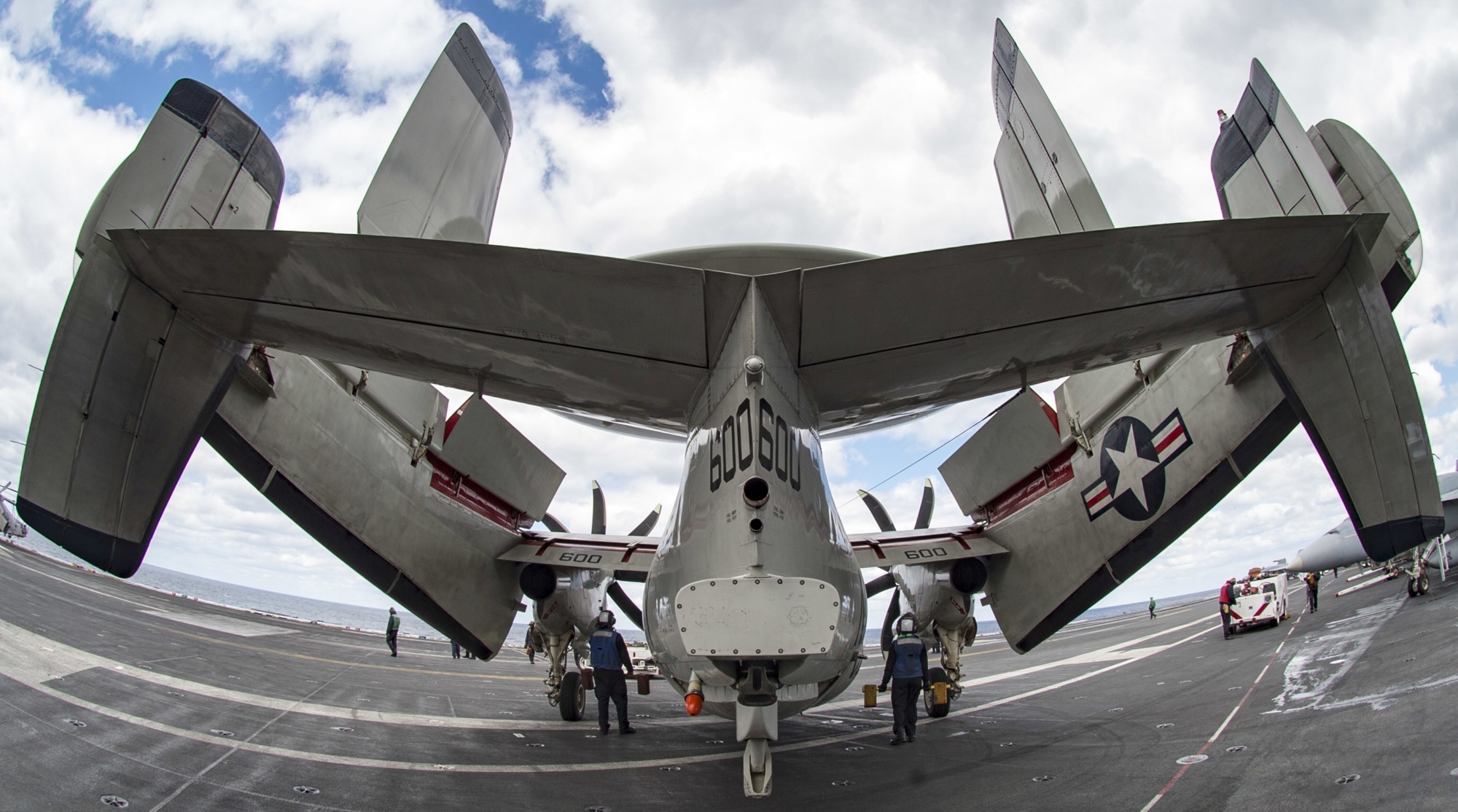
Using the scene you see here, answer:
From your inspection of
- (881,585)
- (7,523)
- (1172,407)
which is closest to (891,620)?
(881,585)

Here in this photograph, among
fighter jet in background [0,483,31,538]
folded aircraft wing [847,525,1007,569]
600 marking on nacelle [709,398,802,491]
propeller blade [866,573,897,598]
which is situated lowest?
propeller blade [866,573,897,598]

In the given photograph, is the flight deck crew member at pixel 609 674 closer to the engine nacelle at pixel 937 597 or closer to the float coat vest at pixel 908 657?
the float coat vest at pixel 908 657

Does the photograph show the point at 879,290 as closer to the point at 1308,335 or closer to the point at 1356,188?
the point at 1308,335

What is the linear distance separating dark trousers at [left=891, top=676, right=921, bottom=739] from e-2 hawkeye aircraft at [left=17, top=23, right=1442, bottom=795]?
3.18 m

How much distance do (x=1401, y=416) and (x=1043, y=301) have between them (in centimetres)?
280

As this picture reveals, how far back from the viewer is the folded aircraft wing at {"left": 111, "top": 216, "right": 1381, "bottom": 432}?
327 cm

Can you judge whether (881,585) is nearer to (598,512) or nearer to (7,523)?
(598,512)

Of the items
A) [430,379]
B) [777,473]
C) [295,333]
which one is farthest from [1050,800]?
[295,333]

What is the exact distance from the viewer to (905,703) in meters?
7.49

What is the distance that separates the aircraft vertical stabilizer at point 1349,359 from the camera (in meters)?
4.16

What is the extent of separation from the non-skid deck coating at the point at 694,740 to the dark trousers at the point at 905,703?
37 centimetres

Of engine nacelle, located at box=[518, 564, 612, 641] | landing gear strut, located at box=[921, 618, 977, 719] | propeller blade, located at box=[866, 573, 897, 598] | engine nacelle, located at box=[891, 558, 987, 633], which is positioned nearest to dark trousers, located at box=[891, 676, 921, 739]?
landing gear strut, located at box=[921, 618, 977, 719]

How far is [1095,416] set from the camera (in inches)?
286

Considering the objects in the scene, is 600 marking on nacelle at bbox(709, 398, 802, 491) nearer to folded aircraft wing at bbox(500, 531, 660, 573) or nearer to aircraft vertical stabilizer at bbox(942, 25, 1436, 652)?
aircraft vertical stabilizer at bbox(942, 25, 1436, 652)
